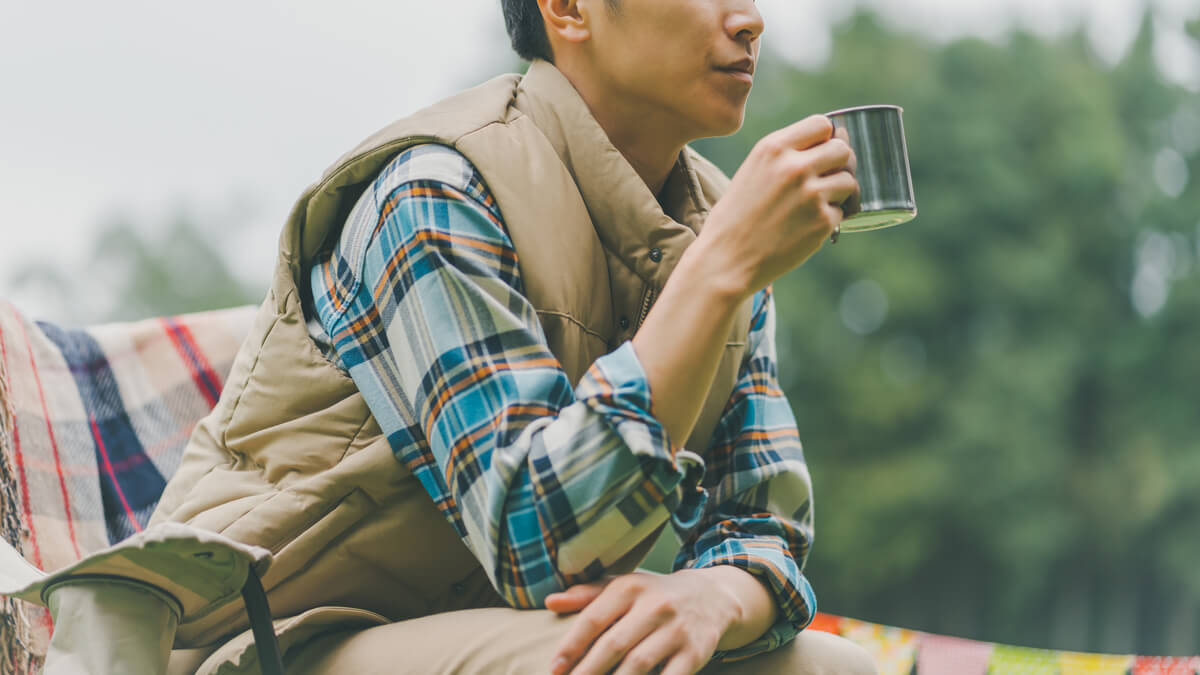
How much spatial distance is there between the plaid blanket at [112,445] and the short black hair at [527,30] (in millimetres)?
980

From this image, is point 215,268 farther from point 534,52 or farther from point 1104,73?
point 534,52

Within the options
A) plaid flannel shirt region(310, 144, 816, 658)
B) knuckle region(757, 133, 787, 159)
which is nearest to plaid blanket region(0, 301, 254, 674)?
plaid flannel shirt region(310, 144, 816, 658)

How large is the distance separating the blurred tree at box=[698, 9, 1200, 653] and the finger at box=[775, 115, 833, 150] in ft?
56.3

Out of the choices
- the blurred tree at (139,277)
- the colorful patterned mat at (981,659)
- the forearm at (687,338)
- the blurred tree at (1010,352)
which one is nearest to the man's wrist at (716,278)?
the forearm at (687,338)

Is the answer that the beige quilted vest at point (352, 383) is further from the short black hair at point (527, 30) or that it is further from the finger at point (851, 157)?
the finger at point (851, 157)

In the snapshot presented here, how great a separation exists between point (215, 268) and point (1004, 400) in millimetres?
14781

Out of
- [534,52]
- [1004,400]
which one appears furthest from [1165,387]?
[534,52]

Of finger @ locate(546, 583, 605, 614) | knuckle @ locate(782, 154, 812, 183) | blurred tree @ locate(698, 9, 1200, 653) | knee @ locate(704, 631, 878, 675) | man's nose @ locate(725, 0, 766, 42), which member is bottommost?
blurred tree @ locate(698, 9, 1200, 653)

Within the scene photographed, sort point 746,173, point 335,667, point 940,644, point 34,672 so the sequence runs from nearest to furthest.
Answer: point 746,173, point 335,667, point 34,672, point 940,644

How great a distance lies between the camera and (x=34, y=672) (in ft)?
5.78

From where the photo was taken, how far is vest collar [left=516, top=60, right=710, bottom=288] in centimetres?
156

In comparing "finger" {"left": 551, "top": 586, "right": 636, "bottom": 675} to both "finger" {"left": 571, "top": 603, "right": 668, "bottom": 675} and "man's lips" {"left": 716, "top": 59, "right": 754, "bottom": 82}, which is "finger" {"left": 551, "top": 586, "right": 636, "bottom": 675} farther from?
"man's lips" {"left": 716, "top": 59, "right": 754, "bottom": 82}

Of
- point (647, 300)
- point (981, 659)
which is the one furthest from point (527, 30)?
point (981, 659)

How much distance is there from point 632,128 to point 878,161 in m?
0.51
